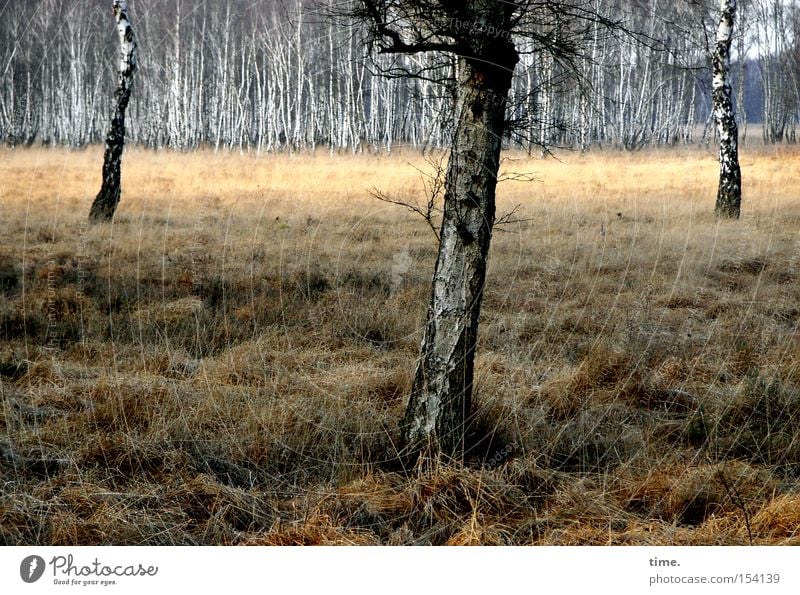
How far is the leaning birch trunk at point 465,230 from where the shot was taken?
3230mm

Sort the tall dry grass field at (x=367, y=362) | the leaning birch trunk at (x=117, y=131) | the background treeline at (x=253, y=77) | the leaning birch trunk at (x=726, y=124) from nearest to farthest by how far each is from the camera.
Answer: the tall dry grass field at (x=367, y=362), the leaning birch trunk at (x=117, y=131), the leaning birch trunk at (x=726, y=124), the background treeline at (x=253, y=77)

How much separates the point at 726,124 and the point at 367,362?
6625 millimetres

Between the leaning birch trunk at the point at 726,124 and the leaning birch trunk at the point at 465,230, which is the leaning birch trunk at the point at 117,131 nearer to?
the leaning birch trunk at the point at 465,230

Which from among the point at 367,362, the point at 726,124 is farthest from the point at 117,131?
the point at 726,124

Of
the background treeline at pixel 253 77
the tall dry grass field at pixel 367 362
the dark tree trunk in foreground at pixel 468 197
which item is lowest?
the tall dry grass field at pixel 367 362

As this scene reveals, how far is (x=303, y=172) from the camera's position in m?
9.07

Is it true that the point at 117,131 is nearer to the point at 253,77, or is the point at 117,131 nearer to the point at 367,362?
the point at 367,362

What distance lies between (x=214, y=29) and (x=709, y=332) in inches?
689

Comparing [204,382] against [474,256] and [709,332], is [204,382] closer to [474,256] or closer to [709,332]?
[474,256]

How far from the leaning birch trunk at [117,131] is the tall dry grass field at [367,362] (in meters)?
0.23

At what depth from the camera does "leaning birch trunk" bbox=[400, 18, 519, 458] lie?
3.23 meters

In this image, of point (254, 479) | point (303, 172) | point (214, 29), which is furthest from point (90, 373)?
point (214, 29)

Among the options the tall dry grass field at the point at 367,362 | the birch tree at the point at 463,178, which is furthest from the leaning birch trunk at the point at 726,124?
the birch tree at the point at 463,178

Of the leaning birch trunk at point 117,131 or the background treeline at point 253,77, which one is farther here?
the background treeline at point 253,77
